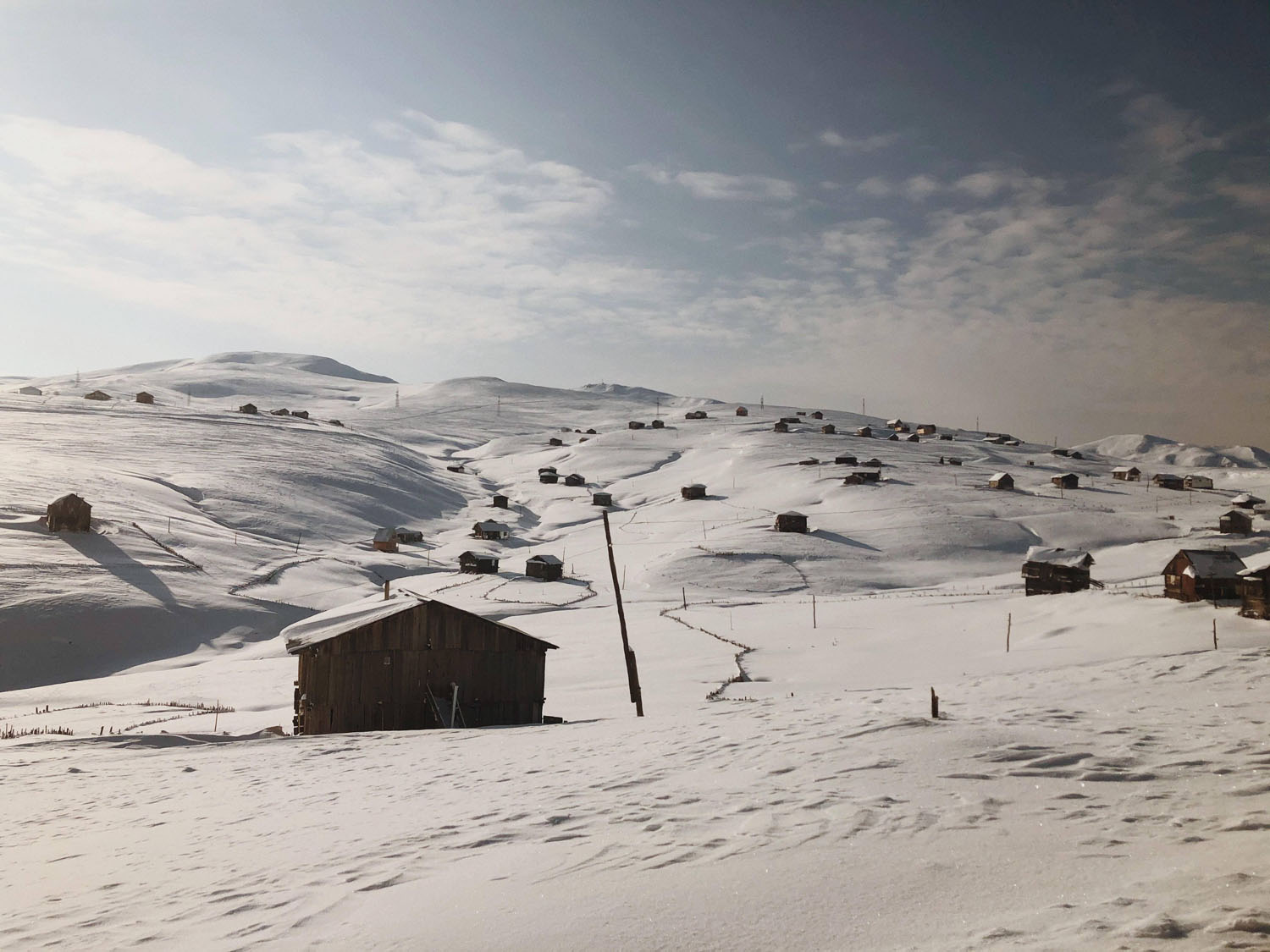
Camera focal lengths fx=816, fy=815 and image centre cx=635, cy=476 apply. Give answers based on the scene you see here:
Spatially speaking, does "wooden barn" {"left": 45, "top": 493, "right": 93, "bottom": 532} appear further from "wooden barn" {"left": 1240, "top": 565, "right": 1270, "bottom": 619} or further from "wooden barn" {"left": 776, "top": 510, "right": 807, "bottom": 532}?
"wooden barn" {"left": 1240, "top": 565, "right": 1270, "bottom": 619}

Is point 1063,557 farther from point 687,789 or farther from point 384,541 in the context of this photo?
point 384,541

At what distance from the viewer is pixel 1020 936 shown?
480 centimetres

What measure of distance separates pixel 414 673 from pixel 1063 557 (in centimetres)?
4518

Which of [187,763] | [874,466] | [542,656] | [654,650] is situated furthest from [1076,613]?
[874,466]

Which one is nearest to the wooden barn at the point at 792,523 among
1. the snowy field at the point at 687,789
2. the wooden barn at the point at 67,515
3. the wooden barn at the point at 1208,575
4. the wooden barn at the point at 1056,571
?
the snowy field at the point at 687,789

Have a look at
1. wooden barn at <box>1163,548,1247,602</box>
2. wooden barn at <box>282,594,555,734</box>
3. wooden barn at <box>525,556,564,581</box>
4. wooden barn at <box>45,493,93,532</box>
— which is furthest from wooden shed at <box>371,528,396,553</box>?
wooden barn at <box>1163,548,1247,602</box>

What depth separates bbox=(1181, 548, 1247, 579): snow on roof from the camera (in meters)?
40.1

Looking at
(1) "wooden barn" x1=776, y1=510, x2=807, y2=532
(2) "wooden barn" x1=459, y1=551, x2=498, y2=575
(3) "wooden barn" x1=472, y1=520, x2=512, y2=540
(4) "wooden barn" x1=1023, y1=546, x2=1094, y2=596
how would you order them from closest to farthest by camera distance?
(4) "wooden barn" x1=1023, y1=546, x2=1094, y2=596 → (2) "wooden barn" x1=459, y1=551, x2=498, y2=575 → (1) "wooden barn" x1=776, y1=510, x2=807, y2=532 → (3) "wooden barn" x1=472, y1=520, x2=512, y2=540

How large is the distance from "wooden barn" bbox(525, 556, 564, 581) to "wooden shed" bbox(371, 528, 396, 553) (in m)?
18.2

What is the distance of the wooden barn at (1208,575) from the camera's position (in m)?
39.7

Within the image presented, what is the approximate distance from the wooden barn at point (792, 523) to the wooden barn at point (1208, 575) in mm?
36083

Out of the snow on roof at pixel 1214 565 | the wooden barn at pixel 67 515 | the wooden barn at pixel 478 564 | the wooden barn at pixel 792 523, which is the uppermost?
the wooden barn at pixel 67 515

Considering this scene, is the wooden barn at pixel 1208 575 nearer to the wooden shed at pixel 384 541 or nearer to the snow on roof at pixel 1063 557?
the snow on roof at pixel 1063 557

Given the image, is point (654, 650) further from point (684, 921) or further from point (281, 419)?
point (281, 419)
